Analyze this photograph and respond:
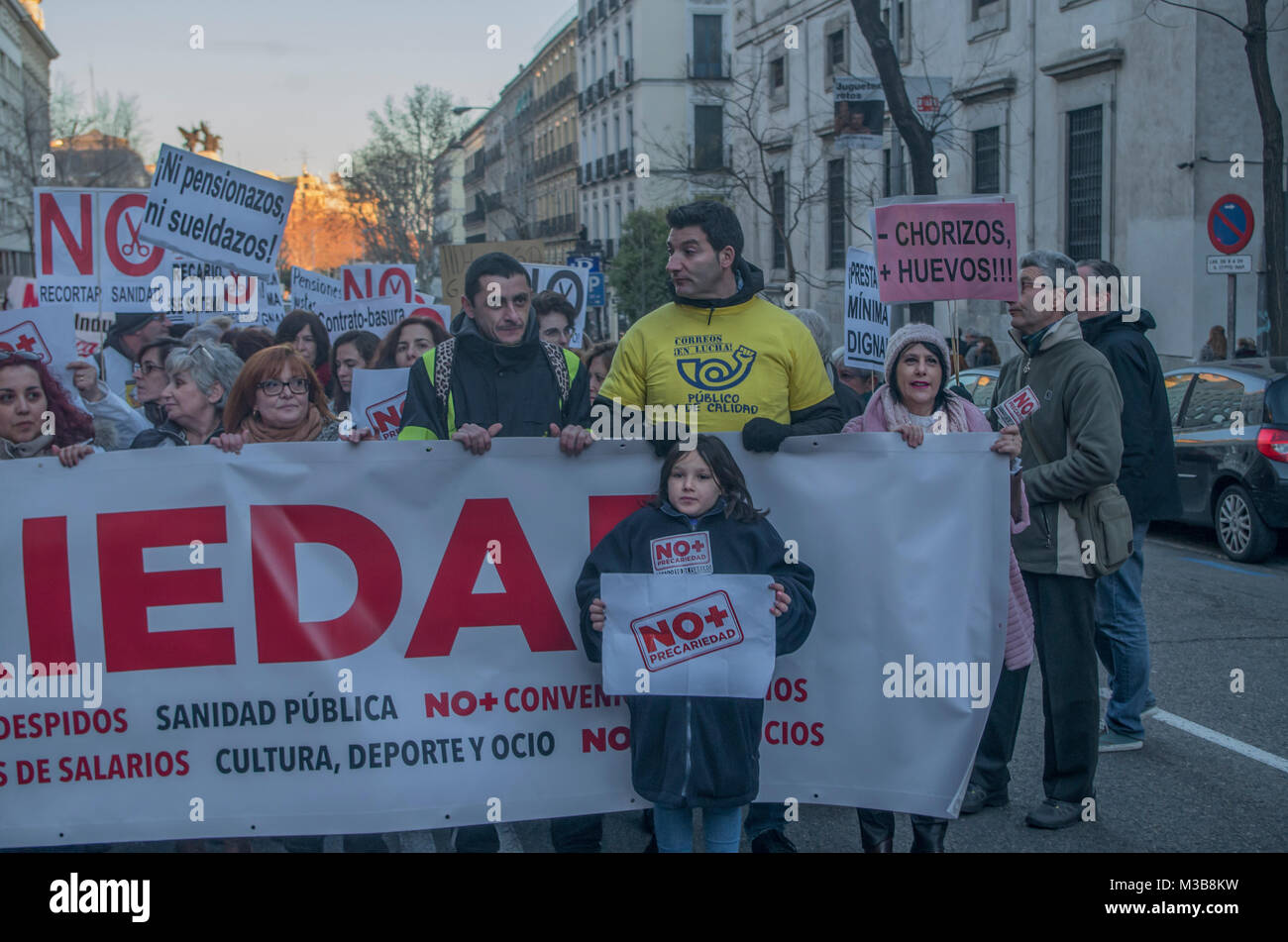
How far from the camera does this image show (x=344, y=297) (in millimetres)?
14508

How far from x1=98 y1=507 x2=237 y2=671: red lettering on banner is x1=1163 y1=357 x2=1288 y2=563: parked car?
8961 mm

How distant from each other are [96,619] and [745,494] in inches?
80.8

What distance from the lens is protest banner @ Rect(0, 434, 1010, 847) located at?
13.9 ft

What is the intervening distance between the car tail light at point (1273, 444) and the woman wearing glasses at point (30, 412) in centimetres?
925

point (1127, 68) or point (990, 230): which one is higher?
point (1127, 68)

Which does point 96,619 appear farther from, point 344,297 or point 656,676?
point 344,297

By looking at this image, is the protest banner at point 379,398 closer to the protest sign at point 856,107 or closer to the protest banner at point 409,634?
the protest banner at point 409,634

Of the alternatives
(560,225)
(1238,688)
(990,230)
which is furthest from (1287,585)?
(560,225)

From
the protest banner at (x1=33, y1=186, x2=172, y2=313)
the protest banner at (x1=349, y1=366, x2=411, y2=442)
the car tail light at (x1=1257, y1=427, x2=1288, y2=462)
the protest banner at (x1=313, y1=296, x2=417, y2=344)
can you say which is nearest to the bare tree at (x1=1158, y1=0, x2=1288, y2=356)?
the car tail light at (x1=1257, y1=427, x2=1288, y2=462)

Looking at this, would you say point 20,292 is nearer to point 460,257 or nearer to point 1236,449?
point 460,257

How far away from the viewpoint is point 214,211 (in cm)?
957

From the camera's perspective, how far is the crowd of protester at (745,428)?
405cm

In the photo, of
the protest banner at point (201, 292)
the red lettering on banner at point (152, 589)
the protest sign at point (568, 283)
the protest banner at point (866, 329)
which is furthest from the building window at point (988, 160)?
the red lettering on banner at point (152, 589)

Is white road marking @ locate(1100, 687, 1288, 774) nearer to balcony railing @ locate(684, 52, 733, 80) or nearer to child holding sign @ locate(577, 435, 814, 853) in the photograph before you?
child holding sign @ locate(577, 435, 814, 853)
